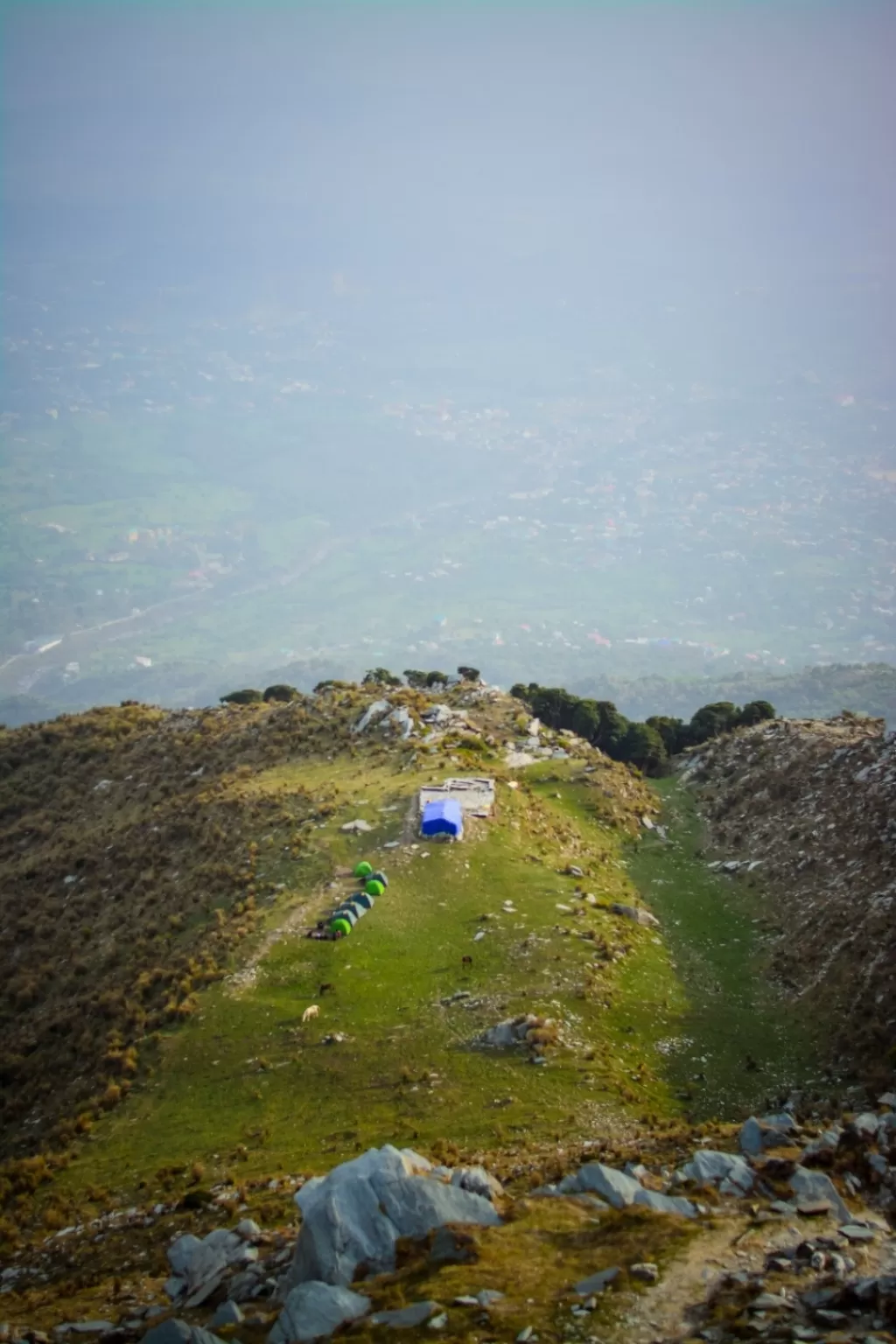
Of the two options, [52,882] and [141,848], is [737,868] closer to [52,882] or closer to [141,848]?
[141,848]

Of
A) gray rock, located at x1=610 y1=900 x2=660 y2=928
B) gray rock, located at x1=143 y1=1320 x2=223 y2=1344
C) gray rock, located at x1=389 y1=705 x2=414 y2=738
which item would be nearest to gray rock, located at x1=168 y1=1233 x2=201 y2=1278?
gray rock, located at x1=143 y1=1320 x2=223 y2=1344

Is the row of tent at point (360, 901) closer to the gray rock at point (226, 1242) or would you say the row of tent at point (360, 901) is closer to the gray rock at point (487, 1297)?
the gray rock at point (226, 1242)

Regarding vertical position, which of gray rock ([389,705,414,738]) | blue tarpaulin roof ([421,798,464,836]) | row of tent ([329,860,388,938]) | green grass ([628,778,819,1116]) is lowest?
green grass ([628,778,819,1116])

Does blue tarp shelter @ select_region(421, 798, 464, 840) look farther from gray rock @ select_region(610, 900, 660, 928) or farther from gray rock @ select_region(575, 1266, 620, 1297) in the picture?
gray rock @ select_region(575, 1266, 620, 1297)

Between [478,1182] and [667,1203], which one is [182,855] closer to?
[478,1182]

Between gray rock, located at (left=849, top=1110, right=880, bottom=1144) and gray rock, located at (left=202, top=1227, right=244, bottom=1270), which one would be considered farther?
gray rock, located at (left=849, top=1110, right=880, bottom=1144)

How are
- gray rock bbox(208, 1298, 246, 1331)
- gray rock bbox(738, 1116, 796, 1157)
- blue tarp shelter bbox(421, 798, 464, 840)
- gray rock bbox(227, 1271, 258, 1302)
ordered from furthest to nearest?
blue tarp shelter bbox(421, 798, 464, 840)
gray rock bbox(738, 1116, 796, 1157)
gray rock bbox(227, 1271, 258, 1302)
gray rock bbox(208, 1298, 246, 1331)

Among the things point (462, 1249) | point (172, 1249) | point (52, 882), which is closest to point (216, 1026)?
point (172, 1249)

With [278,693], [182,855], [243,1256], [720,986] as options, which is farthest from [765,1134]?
[278,693]
